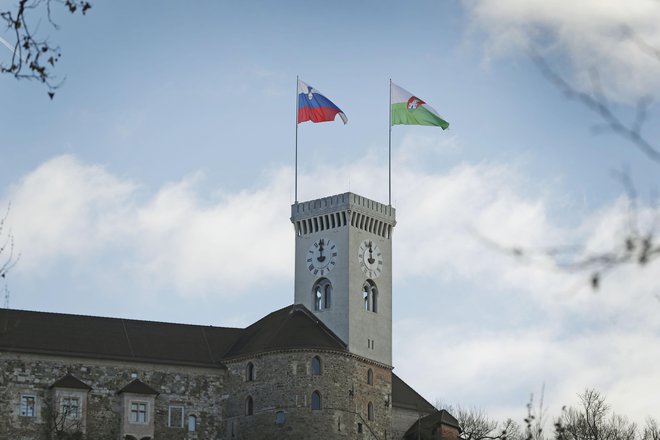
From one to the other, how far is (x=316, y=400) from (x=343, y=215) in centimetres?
1349

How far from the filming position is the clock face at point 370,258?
306ft

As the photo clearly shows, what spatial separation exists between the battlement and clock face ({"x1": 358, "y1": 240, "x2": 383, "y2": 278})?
1158mm

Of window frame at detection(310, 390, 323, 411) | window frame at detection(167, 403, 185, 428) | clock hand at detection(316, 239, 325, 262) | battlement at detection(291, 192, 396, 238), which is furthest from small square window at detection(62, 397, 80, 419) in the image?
battlement at detection(291, 192, 396, 238)

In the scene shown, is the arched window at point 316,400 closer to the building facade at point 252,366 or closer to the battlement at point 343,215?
the building facade at point 252,366

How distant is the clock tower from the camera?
91.0 meters

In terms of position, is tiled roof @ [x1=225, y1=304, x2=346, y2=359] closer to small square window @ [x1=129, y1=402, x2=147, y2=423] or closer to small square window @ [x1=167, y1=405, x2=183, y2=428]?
small square window @ [x1=167, y1=405, x2=183, y2=428]

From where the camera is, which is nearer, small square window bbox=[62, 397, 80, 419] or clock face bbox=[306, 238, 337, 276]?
small square window bbox=[62, 397, 80, 419]

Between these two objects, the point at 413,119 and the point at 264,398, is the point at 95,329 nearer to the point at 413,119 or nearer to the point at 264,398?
the point at 264,398

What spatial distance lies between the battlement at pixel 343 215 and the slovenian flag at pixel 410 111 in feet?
20.7

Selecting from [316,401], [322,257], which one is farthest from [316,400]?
[322,257]

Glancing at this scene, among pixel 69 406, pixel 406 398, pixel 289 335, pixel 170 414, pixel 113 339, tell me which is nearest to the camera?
pixel 69 406

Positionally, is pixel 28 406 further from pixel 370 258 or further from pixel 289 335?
pixel 370 258

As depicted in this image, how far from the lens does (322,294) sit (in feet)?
305

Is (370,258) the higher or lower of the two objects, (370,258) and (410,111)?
the lower
